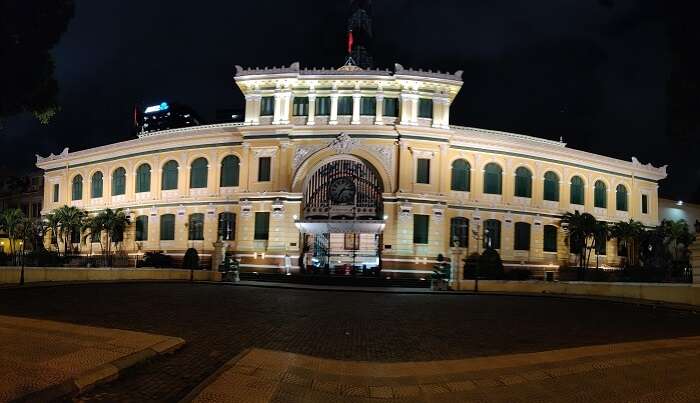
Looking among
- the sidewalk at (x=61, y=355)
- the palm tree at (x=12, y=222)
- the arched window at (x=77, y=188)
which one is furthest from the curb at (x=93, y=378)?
the palm tree at (x=12, y=222)

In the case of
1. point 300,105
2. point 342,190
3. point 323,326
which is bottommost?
point 323,326

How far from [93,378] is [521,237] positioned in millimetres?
40624

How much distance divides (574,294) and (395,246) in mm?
13564

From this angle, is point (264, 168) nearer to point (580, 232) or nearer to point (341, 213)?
point (341, 213)

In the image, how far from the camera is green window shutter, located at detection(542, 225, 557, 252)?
4475cm

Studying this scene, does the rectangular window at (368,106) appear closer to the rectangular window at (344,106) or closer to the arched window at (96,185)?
the rectangular window at (344,106)

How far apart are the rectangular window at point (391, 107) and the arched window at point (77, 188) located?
1166 inches

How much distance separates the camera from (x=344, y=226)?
3869 cm

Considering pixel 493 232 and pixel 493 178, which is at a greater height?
pixel 493 178

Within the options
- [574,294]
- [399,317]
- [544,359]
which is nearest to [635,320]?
[399,317]

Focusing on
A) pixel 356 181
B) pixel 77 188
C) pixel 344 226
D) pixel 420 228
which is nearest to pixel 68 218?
pixel 77 188

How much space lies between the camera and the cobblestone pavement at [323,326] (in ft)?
27.2

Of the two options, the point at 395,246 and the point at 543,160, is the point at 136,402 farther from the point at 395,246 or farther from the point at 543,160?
the point at 543,160

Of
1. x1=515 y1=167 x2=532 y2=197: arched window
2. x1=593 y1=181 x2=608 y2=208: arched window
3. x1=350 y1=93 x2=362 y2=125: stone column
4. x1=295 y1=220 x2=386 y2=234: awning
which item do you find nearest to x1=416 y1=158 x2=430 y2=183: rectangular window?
x1=295 y1=220 x2=386 y2=234: awning
